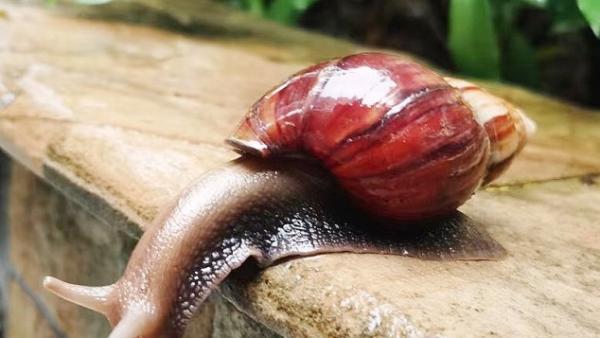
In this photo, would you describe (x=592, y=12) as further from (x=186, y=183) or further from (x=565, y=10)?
(x=186, y=183)

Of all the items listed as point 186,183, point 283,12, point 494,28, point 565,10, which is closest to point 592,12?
point 565,10

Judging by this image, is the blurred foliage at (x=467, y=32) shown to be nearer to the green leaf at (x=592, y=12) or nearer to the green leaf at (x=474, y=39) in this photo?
the green leaf at (x=474, y=39)

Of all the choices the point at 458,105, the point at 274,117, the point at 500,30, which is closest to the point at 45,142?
the point at 274,117

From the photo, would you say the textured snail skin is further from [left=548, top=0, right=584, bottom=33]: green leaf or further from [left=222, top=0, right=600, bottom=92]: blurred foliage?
[left=548, top=0, right=584, bottom=33]: green leaf

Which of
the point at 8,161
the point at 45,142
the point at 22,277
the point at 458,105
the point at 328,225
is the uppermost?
the point at 458,105

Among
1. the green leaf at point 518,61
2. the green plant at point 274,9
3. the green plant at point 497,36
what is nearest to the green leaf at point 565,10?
the green plant at point 497,36

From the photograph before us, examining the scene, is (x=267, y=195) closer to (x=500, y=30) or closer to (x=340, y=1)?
(x=500, y=30)
